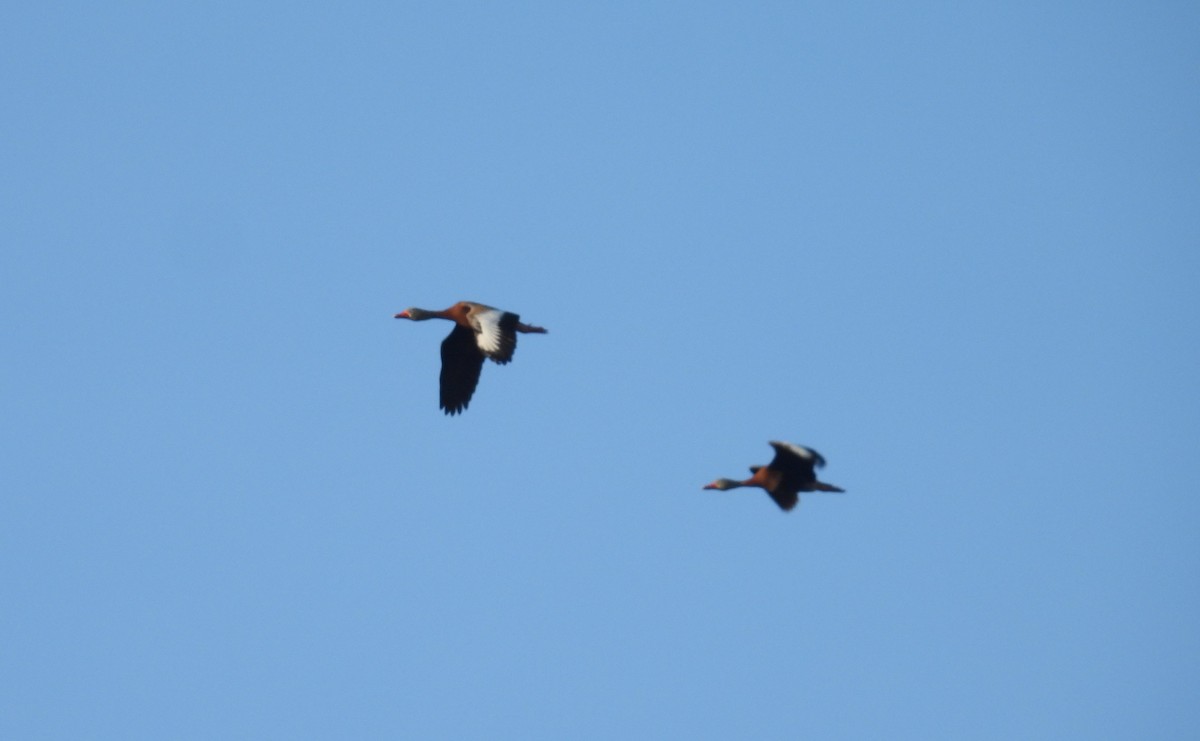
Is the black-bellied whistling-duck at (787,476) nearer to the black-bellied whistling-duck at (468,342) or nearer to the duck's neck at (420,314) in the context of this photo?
the black-bellied whistling-duck at (468,342)

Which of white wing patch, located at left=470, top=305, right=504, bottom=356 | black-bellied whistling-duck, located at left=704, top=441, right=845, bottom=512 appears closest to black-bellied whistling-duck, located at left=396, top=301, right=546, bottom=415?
white wing patch, located at left=470, top=305, right=504, bottom=356

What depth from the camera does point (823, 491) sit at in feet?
79.9

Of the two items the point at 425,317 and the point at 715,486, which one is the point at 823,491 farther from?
the point at 425,317

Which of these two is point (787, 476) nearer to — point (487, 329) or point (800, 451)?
point (800, 451)

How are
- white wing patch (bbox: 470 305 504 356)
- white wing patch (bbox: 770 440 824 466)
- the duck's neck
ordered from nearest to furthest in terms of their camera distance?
white wing patch (bbox: 770 440 824 466)
white wing patch (bbox: 470 305 504 356)
the duck's neck

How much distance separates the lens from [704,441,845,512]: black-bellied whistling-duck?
23.4 m

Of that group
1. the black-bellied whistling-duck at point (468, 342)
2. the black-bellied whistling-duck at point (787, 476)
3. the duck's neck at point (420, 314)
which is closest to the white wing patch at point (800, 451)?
the black-bellied whistling-duck at point (787, 476)

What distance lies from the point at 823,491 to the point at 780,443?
1.55 metres

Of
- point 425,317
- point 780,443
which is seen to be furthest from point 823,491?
point 425,317

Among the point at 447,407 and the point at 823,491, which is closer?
the point at 823,491

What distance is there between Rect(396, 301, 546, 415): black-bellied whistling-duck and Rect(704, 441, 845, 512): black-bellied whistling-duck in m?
4.57

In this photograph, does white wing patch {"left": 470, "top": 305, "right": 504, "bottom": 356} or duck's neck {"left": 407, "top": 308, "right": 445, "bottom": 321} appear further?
duck's neck {"left": 407, "top": 308, "right": 445, "bottom": 321}

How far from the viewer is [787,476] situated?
966 inches

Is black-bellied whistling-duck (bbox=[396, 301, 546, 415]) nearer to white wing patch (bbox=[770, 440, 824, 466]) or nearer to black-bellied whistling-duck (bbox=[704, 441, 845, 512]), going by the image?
black-bellied whistling-duck (bbox=[704, 441, 845, 512])
